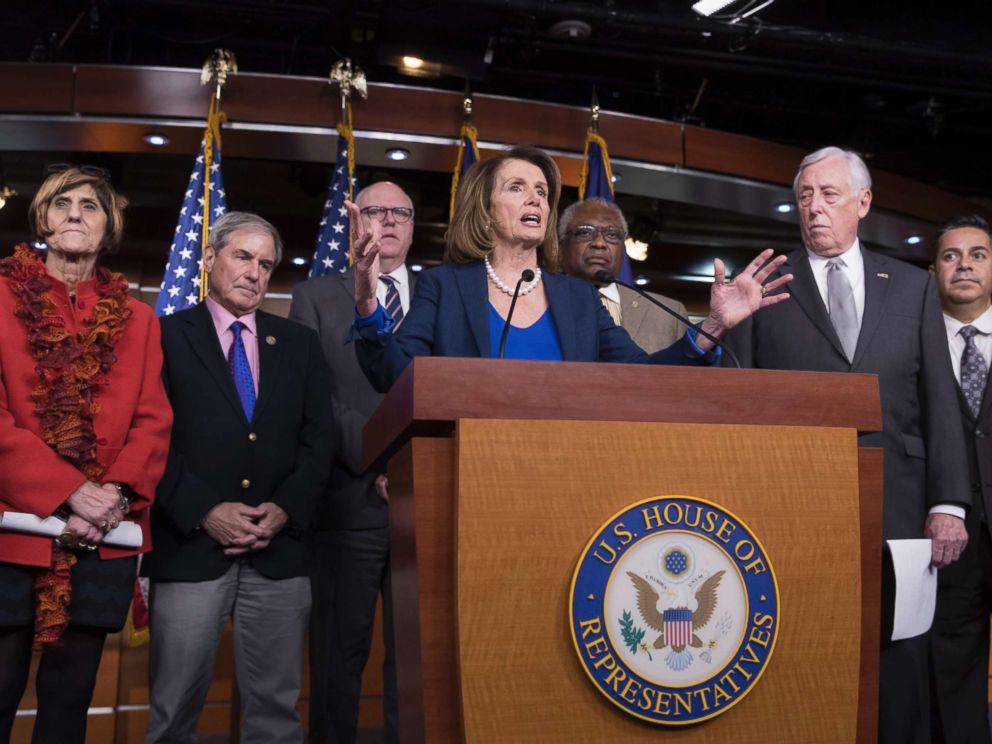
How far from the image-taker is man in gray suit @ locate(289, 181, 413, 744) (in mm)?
2947

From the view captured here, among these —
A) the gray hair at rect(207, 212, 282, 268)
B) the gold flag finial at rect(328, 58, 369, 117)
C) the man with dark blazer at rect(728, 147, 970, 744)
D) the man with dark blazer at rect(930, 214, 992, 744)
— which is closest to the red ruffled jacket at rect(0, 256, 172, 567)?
the gray hair at rect(207, 212, 282, 268)

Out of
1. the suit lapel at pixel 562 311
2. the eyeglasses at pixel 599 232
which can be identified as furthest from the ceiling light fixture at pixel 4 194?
the suit lapel at pixel 562 311

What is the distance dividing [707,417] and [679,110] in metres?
4.99

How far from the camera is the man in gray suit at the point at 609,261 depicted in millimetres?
3299

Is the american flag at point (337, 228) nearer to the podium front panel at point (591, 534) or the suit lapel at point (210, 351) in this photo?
the suit lapel at point (210, 351)

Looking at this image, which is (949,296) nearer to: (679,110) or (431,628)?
(431,628)

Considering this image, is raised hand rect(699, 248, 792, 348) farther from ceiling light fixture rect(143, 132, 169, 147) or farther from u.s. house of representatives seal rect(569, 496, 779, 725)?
ceiling light fixture rect(143, 132, 169, 147)

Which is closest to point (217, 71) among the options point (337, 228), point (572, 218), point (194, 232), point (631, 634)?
point (194, 232)

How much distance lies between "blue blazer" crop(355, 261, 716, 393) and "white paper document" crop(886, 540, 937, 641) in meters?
0.69

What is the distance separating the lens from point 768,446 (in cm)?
153

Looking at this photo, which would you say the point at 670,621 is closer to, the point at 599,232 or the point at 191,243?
the point at 599,232

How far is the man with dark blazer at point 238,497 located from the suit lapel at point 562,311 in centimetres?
98

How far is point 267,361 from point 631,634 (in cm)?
175

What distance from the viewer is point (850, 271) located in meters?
2.74
